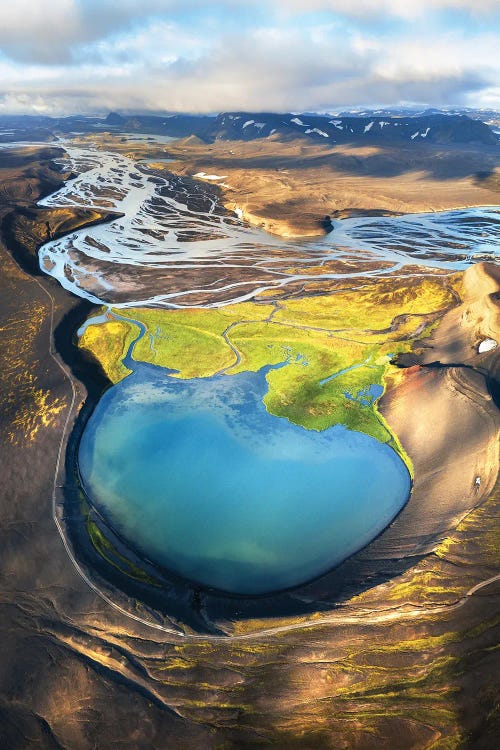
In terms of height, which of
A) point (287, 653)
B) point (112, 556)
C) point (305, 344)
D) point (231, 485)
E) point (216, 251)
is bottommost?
point (287, 653)

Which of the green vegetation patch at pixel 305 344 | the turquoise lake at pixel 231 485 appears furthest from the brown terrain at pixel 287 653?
the green vegetation patch at pixel 305 344

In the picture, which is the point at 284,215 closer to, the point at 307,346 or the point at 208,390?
the point at 307,346

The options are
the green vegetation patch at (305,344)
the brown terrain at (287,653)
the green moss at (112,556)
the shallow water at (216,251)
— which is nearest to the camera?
the brown terrain at (287,653)

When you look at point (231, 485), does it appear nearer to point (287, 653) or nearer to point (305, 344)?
point (287, 653)

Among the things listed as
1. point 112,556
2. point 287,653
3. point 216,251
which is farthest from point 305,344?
point 216,251

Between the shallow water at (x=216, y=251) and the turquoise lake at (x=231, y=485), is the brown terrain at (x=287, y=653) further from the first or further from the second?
the shallow water at (x=216, y=251)

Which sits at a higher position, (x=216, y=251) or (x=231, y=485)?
(x=216, y=251)
